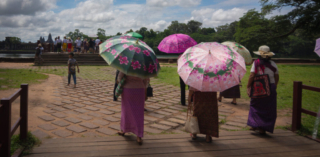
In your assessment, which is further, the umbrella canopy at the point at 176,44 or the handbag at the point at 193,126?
the umbrella canopy at the point at 176,44

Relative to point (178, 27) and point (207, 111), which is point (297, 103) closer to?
point (207, 111)

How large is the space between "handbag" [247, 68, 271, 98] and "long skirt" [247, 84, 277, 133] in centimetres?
10

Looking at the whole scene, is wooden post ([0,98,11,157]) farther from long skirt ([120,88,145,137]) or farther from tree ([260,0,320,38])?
tree ([260,0,320,38])

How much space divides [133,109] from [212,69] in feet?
4.50

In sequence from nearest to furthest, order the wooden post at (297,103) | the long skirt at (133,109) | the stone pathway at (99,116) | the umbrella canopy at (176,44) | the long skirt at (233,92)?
the long skirt at (133,109) < the stone pathway at (99,116) < the wooden post at (297,103) < the umbrella canopy at (176,44) < the long skirt at (233,92)

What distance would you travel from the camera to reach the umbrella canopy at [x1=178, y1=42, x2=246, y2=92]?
11.2ft

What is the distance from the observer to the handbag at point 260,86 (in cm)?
421

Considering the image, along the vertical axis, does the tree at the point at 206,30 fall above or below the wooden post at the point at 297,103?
above

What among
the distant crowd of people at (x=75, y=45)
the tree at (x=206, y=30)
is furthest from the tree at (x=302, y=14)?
the tree at (x=206, y=30)

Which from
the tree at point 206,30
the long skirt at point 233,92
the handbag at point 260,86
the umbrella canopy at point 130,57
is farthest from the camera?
the tree at point 206,30

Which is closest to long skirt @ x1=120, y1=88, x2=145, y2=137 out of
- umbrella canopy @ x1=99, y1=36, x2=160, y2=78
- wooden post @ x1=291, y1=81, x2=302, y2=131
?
umbrella canopy @ x1=99, y1=36, x2=160, y2=78

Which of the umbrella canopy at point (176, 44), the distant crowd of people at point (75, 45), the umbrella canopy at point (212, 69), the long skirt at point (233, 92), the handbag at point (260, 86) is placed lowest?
Result: the long skirt at point (233, 92)

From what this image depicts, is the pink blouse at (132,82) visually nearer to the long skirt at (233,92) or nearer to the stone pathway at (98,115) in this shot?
the stone pathway at (98,115)

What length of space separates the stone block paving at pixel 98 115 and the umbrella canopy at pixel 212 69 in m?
1.57
